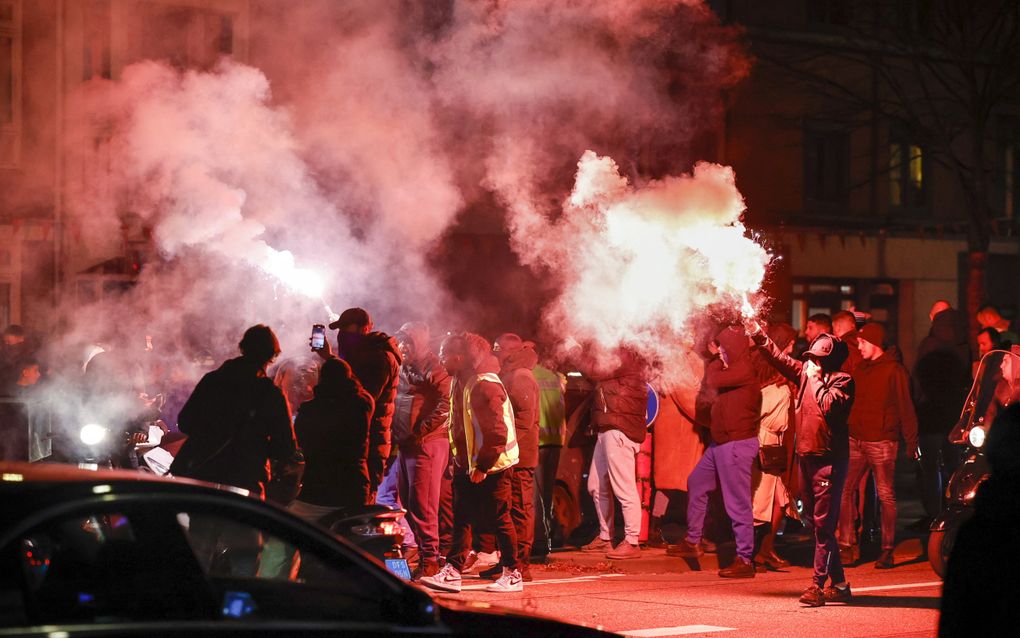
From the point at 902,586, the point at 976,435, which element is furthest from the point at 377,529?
the point at 976,435

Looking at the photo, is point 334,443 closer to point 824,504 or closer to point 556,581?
point 556,581

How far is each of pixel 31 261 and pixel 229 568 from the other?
16.0 metres

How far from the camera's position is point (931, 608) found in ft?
30.9

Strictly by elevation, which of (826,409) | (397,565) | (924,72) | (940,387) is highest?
(924,72)

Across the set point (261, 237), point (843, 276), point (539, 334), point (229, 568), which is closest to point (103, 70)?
point (261, 237)

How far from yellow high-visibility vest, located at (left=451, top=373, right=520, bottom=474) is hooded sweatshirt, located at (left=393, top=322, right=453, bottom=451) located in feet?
1.51

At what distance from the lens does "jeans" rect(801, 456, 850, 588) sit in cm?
941

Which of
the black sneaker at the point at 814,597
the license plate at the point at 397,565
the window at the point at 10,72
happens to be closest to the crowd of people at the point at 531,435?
the black sneaker at the point at 814,597

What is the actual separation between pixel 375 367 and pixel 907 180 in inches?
798

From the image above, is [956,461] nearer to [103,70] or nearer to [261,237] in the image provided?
[261,237]

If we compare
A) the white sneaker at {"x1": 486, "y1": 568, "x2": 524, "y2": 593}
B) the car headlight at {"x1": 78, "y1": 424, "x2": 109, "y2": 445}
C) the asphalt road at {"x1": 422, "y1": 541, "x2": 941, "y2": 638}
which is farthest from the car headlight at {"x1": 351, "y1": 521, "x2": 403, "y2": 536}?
the car headlight at {"x1": 78, "y1": 424, "x2": 109, "y2": 445}

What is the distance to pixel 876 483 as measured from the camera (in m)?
11.7

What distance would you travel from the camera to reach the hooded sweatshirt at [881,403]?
38.2ft

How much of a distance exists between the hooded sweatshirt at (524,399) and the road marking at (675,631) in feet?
7.93
